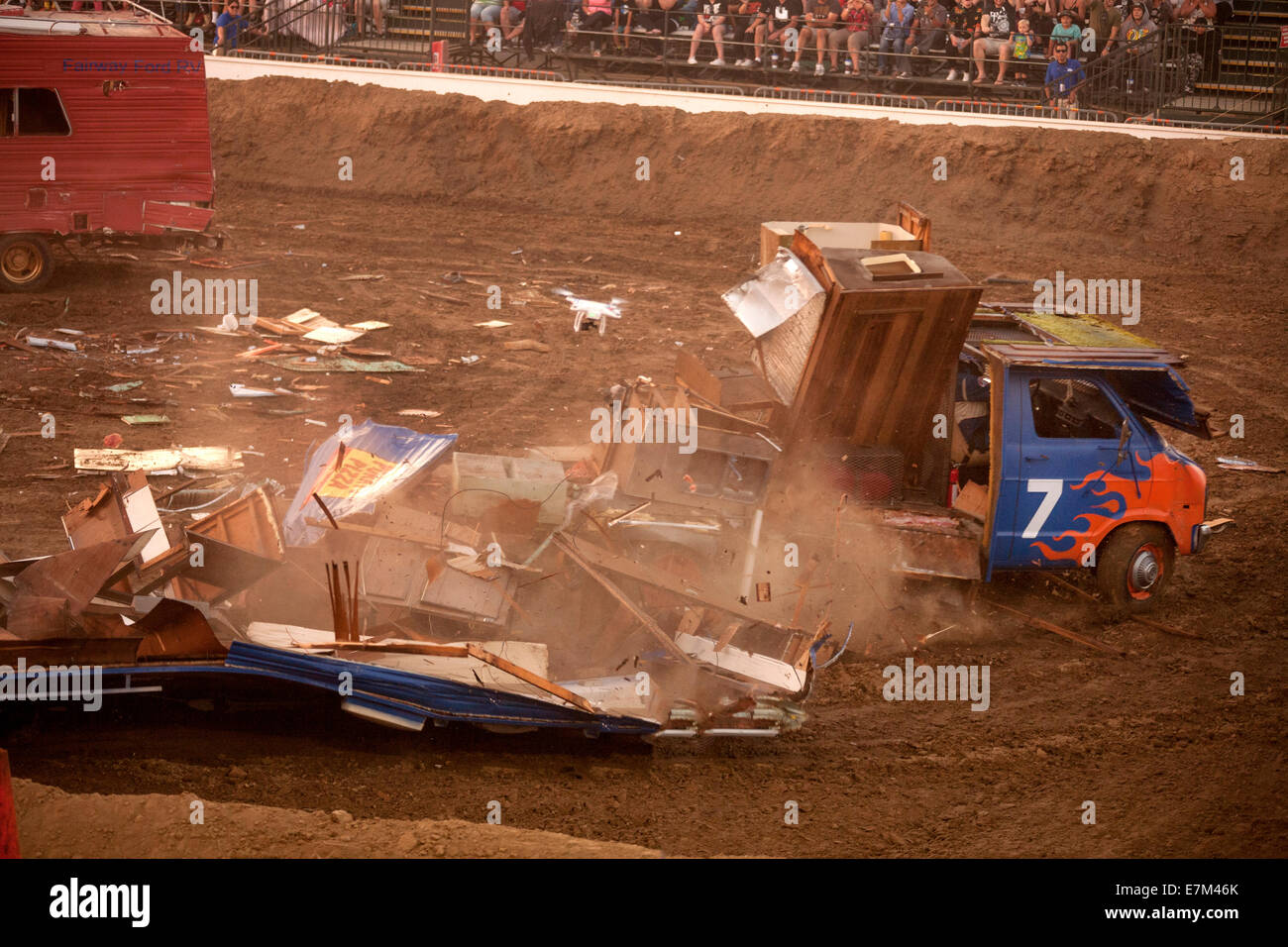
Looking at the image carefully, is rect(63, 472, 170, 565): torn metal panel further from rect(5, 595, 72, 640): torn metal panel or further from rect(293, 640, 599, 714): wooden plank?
rect(293, 640, 599, 714): wooden plank

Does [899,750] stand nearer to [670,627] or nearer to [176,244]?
[670,627]

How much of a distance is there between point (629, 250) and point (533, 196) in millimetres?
3732

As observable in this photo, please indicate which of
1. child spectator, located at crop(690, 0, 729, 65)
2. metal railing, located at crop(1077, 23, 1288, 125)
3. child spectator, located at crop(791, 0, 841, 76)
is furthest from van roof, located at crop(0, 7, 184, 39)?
metal railing, located at crop(1077, 23, 1288, 125)

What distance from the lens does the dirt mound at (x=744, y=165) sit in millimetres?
22547

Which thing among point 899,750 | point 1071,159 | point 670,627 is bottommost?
point 899,750

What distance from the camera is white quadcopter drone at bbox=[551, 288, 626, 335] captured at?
16.5 meters

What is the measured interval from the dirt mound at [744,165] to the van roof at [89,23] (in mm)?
6386

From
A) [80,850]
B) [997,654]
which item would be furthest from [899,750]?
[80,850]

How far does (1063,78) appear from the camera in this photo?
2491cm

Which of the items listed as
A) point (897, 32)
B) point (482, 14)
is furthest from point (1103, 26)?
point (482, 14)

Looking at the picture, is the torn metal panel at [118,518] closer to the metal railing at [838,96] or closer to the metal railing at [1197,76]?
the metal railing at [838,96]

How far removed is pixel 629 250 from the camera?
67.3 ft

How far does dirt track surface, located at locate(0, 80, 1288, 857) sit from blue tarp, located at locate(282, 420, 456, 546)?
1.81 meters

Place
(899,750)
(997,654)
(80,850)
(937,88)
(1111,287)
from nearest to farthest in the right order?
(80,850) → (899,750) → (997,654) → (1111,287) → (937,88)
